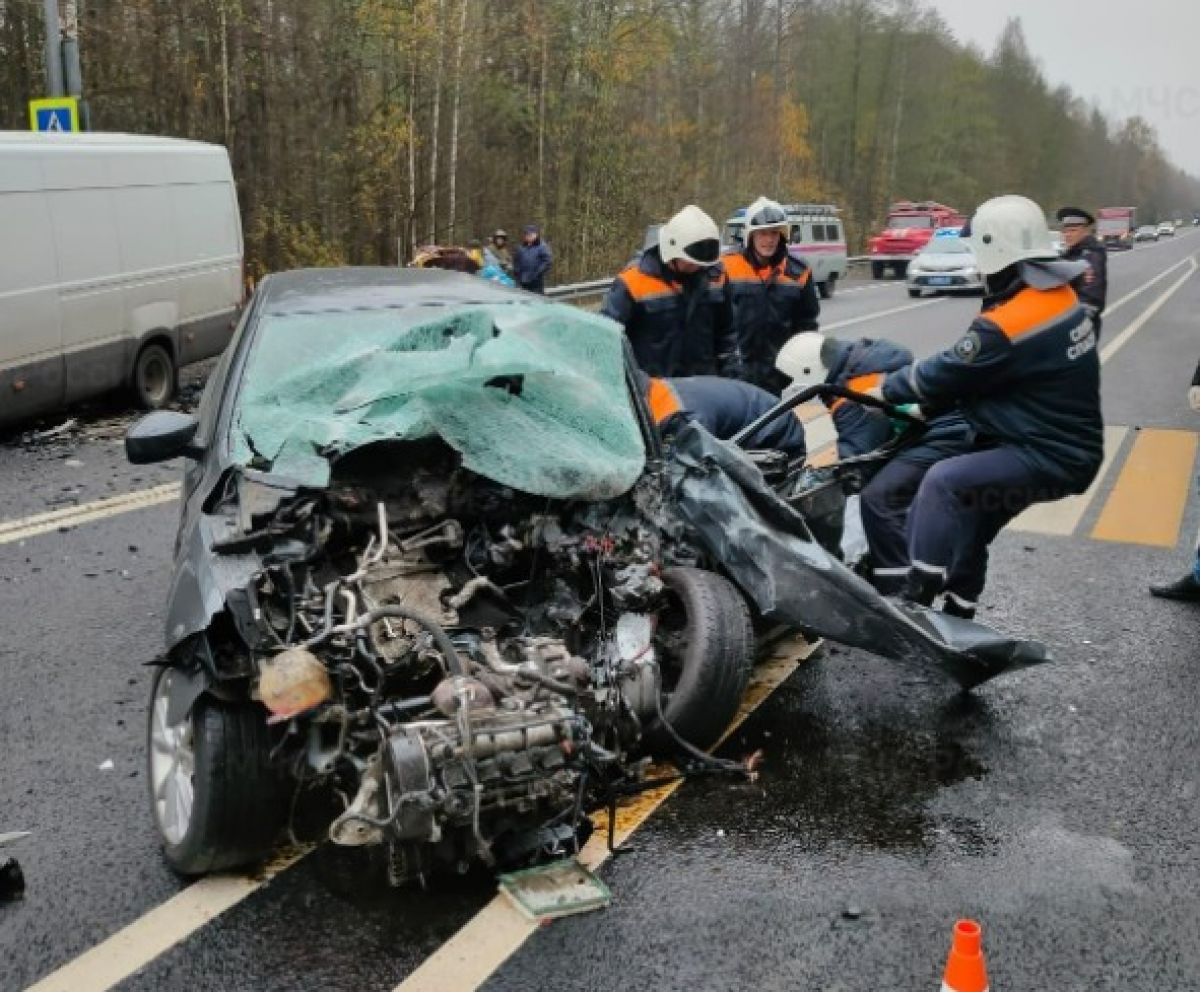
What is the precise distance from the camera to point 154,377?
34.9 feet

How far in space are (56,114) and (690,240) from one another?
29.8 feet

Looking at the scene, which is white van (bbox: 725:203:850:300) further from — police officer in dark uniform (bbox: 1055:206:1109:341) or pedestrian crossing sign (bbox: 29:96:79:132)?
police officer in dark uniform (bbox: 1055:206:1109:341)

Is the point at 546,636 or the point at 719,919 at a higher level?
the point at 546,636

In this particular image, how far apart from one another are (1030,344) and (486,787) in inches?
108

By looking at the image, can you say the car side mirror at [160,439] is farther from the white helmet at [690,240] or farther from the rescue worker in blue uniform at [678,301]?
the white helmet at [690,240]

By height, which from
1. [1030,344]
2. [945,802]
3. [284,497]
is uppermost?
[1030,344]

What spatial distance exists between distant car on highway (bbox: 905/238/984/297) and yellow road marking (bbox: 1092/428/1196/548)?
15.8 m

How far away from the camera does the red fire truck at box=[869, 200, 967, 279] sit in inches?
1278

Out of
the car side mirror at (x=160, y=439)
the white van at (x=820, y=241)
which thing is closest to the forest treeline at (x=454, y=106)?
the white van at (x=820, y=241)

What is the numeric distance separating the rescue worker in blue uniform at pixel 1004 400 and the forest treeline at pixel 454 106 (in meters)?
14.8

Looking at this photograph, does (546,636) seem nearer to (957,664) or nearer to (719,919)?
(719,919)

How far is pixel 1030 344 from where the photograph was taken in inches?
172

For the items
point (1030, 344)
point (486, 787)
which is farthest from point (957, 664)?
point (486, 787)

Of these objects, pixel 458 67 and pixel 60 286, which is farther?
pixel 458 67
